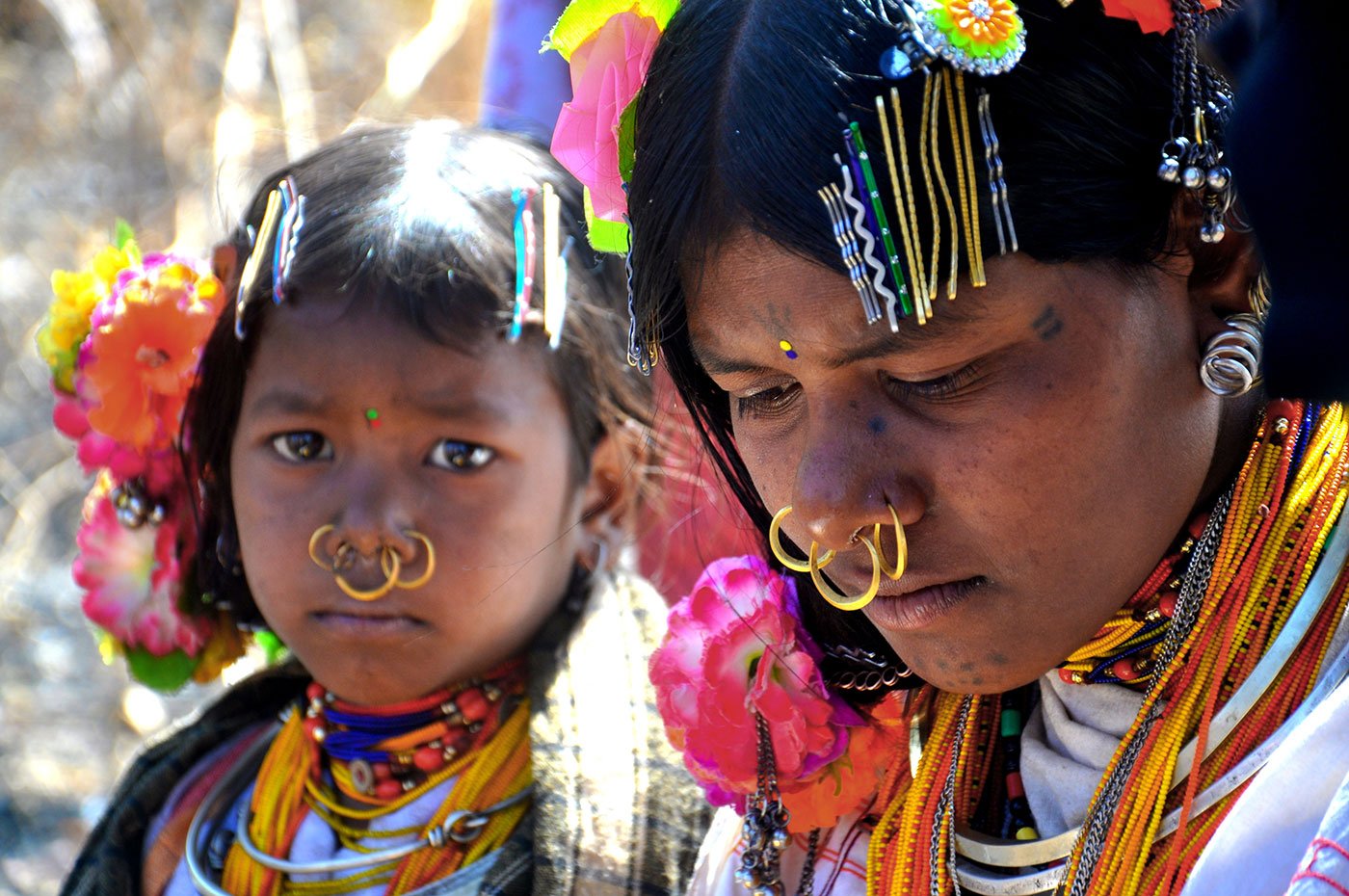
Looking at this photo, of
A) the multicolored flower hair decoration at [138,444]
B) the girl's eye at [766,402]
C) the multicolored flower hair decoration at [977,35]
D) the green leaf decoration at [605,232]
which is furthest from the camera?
the multicolored flower hair decoration at [138,444]

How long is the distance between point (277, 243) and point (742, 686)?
1.02m

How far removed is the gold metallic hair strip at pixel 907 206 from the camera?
1.17 m

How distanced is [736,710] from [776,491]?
399 mm

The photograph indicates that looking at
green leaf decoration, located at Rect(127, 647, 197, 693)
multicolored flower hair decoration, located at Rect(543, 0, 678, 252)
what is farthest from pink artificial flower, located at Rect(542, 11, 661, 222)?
green leaf decoration, located at Rect(127, 647, 197, 693)

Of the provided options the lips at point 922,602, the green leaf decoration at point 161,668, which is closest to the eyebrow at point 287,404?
the green leaf decoration at point 161,668

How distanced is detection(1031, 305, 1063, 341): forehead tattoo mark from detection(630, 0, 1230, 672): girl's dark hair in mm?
44

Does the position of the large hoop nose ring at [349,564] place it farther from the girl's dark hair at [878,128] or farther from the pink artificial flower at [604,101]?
the girl's dark hair at [878,128]

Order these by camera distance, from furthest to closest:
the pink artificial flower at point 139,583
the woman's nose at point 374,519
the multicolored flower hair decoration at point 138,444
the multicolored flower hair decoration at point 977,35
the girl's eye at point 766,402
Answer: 1. the pink artificial flower at point 139,583
2. the multicolored flower hair decoration at point 138,444
3. the woman's nose at point 374,519
4. the girl's eye at point 766,402
5. the multicolored flower hair decoration at point 977,35

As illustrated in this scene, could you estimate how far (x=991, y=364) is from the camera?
1.23 metres

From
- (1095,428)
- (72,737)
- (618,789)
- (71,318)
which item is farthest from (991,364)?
(72,737)

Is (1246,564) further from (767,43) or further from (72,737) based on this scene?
(72,737)

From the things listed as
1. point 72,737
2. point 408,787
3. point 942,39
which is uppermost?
point 942,39

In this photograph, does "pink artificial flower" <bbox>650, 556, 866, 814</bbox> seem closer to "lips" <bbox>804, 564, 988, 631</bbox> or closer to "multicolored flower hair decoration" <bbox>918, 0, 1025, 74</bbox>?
"lips" <bbox>804, 564, 988, 631</bbox>

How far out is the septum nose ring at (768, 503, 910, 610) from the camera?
1.26 m
